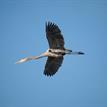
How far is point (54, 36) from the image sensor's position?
1087 inches

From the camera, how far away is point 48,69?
29531 millimetres

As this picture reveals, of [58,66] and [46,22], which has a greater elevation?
[46,22]

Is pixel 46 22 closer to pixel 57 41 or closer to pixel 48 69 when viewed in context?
pixel 57 41

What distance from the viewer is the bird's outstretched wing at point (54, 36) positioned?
27384 millimetres

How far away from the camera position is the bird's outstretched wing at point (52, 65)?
94.8 ft

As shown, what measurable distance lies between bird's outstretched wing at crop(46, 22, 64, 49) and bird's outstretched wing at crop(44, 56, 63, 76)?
1218mm

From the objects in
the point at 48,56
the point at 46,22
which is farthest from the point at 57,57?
the point at 46,22

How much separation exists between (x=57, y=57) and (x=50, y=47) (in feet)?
2.99

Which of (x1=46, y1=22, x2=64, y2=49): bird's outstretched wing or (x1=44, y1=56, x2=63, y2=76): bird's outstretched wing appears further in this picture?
(x1=44, y1=56, x2=63, y2=76): bird's outstretched wing

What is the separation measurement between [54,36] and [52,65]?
8.19 feet

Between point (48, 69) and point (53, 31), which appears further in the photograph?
point (48, 69)

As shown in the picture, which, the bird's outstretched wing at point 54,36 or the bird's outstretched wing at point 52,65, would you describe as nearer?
the bird's outstretched wing at point 54,36

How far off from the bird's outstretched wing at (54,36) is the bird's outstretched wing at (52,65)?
→ 4.00ft

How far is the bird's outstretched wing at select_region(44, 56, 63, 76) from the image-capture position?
1138 inches
